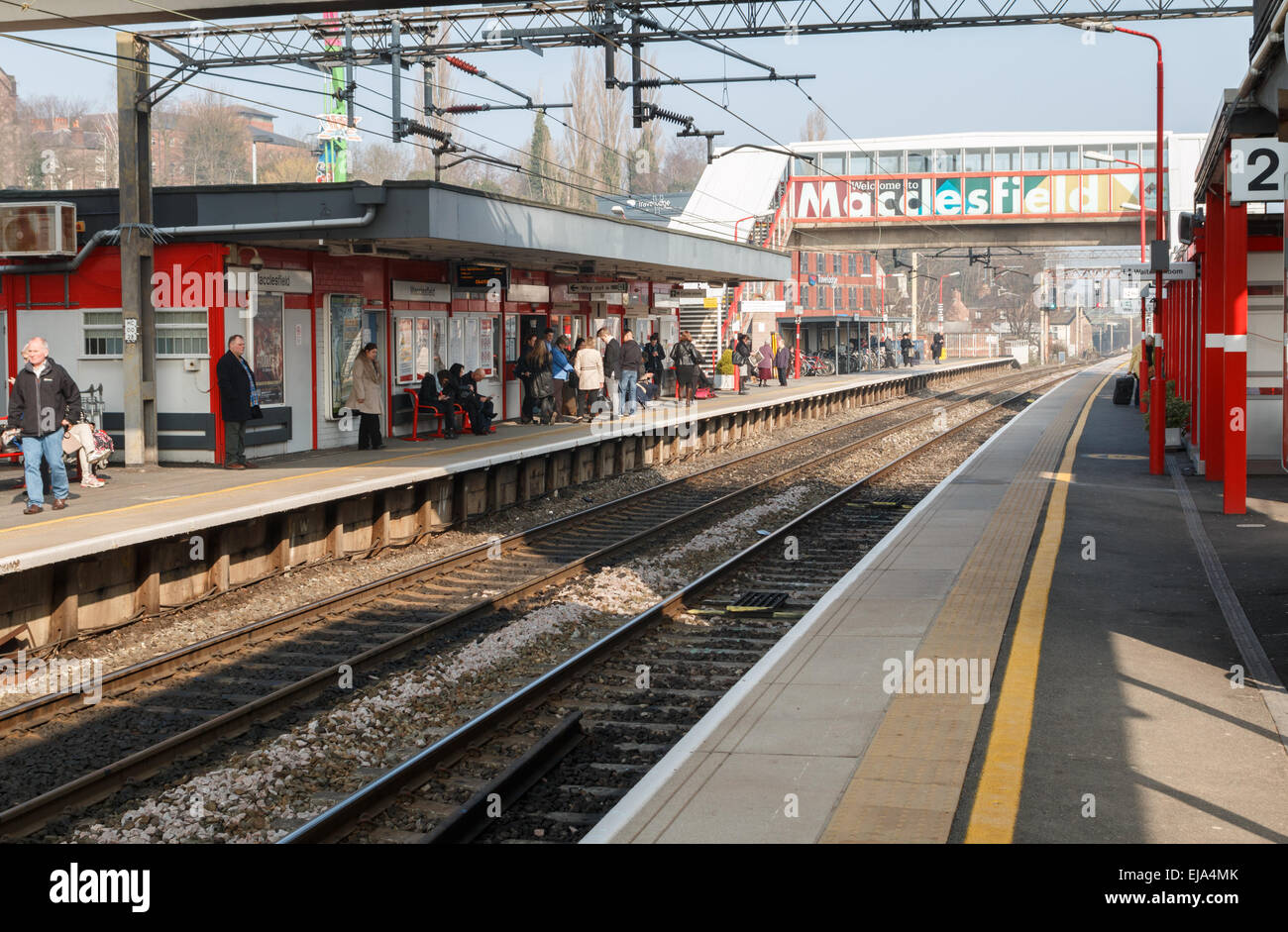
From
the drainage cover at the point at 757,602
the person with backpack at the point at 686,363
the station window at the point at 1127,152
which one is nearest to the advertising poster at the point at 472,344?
the person with backpack at the point at 686,363

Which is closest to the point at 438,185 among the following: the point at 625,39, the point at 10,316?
the point at 625,39

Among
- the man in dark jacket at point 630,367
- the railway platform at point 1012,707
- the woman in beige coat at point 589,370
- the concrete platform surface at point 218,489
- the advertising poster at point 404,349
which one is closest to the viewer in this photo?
the railway platform at point 1012,707

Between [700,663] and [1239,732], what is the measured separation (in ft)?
12.6

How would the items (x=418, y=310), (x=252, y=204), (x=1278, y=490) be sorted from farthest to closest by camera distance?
(x=418, y=310)
(x=252, y=204)
(x=1278, y=490)

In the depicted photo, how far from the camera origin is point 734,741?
267 inches

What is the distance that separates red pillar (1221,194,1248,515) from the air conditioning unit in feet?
45.9

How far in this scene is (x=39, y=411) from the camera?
12711 millimetres

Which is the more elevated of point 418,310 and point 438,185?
point 438,185

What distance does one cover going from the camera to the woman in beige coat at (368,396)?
62.5 ft

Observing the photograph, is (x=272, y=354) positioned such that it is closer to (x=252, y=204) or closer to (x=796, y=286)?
(x=252, y=204)

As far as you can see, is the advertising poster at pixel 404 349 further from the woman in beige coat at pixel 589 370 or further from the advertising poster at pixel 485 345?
the woman in beige coat at pixel 589 370

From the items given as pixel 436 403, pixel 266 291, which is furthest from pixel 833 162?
pixel 266 291

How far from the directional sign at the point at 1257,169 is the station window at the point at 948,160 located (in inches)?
1691

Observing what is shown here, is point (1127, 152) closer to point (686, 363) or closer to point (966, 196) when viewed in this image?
point (966, 196)
